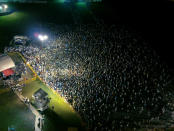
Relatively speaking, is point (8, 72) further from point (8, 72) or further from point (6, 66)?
point (6, 66)

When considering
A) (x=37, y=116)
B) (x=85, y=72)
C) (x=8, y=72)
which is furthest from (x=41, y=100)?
(x=85, y=72)

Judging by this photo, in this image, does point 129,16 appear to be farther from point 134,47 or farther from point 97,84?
point 97,84

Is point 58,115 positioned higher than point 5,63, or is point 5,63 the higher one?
point 5,63

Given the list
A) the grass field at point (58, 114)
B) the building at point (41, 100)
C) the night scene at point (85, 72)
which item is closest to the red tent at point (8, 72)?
the night scene at point (85, 72)

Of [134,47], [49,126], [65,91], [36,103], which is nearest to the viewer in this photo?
[49,126]

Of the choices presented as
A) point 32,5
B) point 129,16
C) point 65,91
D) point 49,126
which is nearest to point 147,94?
point 65,91

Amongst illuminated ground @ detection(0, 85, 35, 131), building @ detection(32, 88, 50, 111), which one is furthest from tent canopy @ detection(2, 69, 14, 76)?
building @ detection(32, 88, 50, 111)

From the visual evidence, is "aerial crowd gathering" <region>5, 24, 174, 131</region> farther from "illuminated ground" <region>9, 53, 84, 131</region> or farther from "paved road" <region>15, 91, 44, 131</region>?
"paved road" <region>15, 91, 44, 131</region>
